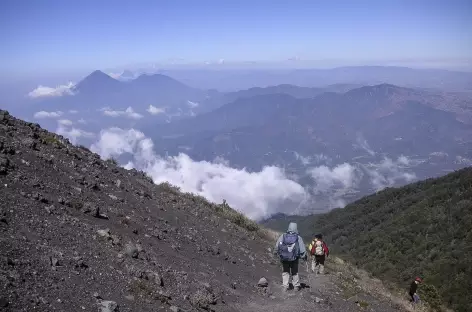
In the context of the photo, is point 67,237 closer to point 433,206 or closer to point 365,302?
point 365,302

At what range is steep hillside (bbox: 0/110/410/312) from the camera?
681 centimetres

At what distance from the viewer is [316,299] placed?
11.0 meters

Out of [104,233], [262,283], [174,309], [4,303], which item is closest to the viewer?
[4,303]

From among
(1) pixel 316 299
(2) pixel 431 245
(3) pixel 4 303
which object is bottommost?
(2) pixel 431 245

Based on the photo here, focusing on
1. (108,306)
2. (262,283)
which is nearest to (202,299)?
(108,306)

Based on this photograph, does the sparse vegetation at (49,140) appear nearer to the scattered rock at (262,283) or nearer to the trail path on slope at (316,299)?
the scattered rock at (262,283)

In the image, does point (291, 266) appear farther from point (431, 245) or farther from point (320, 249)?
point (431, 245)

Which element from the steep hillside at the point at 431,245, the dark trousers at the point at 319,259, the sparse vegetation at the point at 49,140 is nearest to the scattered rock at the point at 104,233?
the sparse vegetation at the point at 49,140

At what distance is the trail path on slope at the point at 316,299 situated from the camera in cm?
1031

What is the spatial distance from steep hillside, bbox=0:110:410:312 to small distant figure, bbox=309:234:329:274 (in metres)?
0.56

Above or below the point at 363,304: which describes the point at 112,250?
above

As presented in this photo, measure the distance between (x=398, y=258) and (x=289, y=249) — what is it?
38788mm

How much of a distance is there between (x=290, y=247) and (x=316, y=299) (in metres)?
1.89

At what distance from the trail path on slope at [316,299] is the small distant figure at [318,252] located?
370 mm
